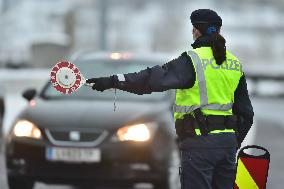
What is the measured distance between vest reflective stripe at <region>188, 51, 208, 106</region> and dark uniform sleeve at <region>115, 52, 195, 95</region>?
3cm

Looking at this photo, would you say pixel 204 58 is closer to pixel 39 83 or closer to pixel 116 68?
pixel 116 68

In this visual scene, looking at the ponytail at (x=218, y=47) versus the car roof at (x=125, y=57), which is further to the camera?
the car roof at (x=125, y=57)

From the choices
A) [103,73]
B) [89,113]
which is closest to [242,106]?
[89,113]

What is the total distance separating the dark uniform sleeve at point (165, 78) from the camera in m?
5.12

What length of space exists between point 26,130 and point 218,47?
3.76 m

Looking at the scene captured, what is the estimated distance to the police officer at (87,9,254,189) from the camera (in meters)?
5.16

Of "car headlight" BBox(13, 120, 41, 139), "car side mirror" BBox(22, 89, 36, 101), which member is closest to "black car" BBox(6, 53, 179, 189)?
"car headlight" BBox(13, 120, 41, 139)

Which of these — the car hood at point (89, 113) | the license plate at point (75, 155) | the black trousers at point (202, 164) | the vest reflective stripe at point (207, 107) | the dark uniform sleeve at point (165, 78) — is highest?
the dark uniform sleeve at point (165, 78)

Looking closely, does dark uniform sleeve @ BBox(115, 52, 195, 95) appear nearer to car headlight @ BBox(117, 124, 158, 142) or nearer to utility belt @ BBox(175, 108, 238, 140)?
utility belt @ BBox(175, 108, 238, 140)

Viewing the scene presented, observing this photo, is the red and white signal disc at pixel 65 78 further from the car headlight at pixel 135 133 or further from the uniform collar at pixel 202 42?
the car headlight at pixel 135 133

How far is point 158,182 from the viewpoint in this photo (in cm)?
860

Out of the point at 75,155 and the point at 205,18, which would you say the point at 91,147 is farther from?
the point at 205,18

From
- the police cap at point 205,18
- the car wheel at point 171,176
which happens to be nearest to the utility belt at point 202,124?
the police cap at point 205,18

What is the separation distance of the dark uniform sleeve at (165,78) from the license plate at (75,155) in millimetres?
3226
